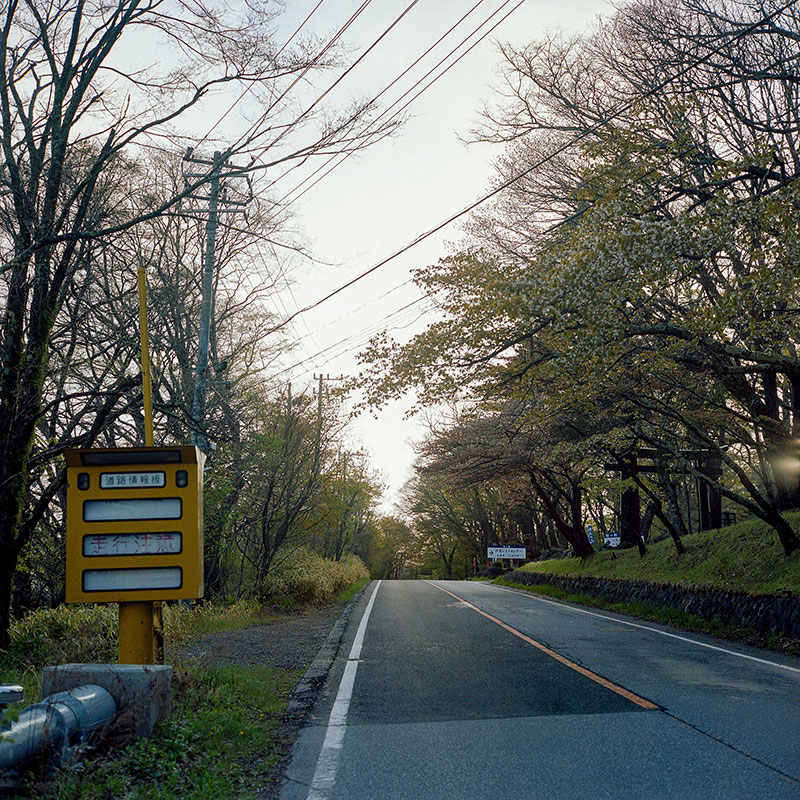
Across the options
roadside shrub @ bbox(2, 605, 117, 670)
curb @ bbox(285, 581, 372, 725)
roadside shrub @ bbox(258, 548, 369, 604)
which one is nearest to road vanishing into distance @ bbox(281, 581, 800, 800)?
curb @ bbox(285, 581, 372, 725)

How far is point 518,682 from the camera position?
26.7ft

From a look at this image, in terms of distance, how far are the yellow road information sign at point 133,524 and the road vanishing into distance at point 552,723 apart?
68.2 inches

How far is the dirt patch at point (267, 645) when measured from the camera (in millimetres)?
10195

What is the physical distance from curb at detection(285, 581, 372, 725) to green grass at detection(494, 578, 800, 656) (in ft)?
22.3

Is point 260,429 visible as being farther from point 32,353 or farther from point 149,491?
point 149,491

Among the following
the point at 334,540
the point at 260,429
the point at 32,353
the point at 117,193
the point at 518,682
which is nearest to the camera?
the point at 518,682

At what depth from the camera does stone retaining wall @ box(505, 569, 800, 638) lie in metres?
12.2

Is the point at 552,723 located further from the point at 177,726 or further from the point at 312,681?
the point at 312,681

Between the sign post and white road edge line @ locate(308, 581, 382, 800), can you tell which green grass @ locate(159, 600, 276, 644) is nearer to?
white road edge line @ locate(308, 581, 382, 800)

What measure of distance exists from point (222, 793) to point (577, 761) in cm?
240

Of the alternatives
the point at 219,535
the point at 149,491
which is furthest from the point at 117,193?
the point at 149,491

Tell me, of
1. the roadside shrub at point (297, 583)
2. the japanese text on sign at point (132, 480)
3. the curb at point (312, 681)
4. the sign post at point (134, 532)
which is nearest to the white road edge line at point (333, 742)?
the curb at point (312, 681)

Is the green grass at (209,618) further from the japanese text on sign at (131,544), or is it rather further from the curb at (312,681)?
the japanese text on sign at (131,544)

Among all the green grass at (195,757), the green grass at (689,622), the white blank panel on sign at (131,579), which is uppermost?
the white blank panel on sign at (131,579)
